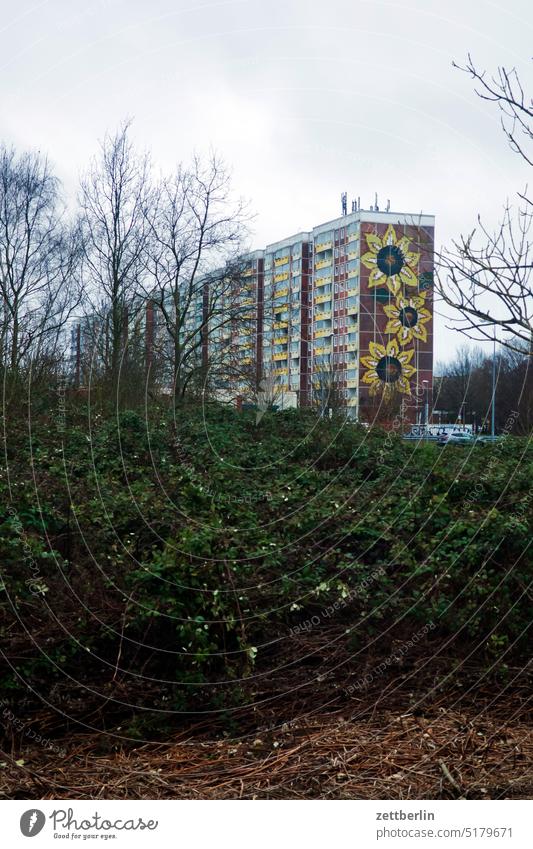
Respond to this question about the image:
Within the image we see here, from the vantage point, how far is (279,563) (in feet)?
18.3

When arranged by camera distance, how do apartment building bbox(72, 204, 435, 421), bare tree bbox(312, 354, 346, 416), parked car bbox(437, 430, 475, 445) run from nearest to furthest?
1. apartment building bbox(72, 204, 435, 421)
2. bare tree bbox(312, 354, 346, 416)
3. parked car bbox(437, 430, 475, 445)

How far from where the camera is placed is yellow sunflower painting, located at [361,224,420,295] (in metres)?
5.64

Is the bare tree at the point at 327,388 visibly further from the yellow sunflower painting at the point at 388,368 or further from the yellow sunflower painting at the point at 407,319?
the yellow sunflower painting at the point at 407,319

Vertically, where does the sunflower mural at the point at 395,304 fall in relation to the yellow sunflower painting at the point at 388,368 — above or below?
above

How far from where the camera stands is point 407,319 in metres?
6.15

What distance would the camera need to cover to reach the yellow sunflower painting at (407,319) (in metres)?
5.83

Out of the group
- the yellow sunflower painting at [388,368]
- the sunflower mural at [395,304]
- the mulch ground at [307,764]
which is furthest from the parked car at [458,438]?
the mulch ground at [307,764]

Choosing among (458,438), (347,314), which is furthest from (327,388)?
(458,438)

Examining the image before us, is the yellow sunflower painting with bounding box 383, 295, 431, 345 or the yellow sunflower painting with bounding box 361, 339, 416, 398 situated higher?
the yellow sunflower painting with bounding box 383, 295, 431, 345

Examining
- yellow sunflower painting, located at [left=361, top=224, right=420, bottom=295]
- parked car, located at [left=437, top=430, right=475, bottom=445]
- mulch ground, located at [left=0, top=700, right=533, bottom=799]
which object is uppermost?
yellow sunflower painting, located at [left=361, top=224, right=420, bottom=295]

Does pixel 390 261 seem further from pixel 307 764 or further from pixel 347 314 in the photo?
pixel 307 764

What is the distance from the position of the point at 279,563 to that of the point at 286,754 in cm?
155

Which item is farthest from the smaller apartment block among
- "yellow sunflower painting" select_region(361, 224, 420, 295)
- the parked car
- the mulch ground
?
the mulch ground

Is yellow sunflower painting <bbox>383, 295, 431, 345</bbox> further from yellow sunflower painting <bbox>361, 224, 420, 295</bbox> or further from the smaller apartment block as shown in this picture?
yellow sunflower painting <bbox>361, 224, 420, 295</bbox>
